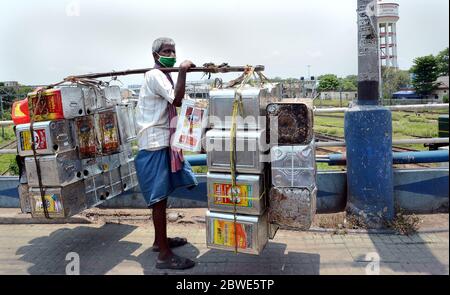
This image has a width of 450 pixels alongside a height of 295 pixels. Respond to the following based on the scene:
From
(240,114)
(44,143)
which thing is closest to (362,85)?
(240,114)

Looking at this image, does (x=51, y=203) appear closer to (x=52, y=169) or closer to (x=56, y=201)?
(x=56, y=201)

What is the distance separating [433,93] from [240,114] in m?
56.2

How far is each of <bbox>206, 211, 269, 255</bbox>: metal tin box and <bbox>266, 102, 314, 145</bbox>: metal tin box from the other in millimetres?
625

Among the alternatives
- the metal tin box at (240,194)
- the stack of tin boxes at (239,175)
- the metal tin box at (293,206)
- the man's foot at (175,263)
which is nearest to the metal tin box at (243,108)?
the stack of tin boxes at (239,175)

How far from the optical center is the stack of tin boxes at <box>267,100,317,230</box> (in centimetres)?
285

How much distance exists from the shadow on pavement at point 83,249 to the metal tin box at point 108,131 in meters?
0.96

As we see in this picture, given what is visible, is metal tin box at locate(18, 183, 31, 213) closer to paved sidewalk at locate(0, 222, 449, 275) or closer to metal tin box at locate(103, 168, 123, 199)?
paved sidewalk at locate(0, 222, 449, 275)

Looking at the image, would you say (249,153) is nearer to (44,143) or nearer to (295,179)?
(295,179)

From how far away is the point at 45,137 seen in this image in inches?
133

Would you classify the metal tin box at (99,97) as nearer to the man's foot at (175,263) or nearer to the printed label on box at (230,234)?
the man's foot at (175,263)

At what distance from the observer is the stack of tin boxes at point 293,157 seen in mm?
2852

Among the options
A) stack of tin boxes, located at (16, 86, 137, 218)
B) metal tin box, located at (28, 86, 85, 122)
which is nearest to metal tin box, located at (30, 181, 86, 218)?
stack of tin boxes, located at (16, 86, 137, 218)

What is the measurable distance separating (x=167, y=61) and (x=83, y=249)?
6.78ft

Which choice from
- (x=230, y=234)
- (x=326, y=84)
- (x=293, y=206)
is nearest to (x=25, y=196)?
(x=230, y=234)
